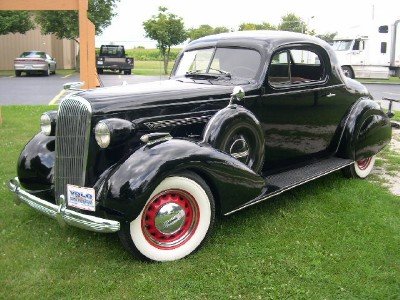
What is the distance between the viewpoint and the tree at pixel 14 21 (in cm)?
2356

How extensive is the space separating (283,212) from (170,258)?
1429 mm

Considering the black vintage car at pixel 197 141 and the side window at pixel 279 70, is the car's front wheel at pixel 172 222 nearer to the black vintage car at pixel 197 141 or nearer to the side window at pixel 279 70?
the black vintage car at pixel 197 141

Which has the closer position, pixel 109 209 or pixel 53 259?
pixel 109 209

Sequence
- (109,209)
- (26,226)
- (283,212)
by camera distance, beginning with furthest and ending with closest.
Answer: (283,212) → (26,226) → (109,209)

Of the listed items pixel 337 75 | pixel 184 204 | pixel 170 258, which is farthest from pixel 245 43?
pixel 170 258

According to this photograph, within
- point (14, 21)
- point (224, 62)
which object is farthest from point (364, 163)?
point (14, 21)

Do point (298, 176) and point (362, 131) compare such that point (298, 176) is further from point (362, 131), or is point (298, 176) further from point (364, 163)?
point (364, 163)

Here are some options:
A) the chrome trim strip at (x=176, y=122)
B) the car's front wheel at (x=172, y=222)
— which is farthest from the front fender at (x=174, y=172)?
the chrome trim strip at (x=176, y=122)

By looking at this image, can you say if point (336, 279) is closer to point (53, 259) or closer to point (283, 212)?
point (283, 212)

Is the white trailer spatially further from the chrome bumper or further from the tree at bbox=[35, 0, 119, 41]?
the chrome bumper

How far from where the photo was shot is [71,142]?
346cm

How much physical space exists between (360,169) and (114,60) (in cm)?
2258

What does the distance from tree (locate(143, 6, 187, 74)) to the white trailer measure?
1122 cm

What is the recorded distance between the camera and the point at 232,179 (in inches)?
139
